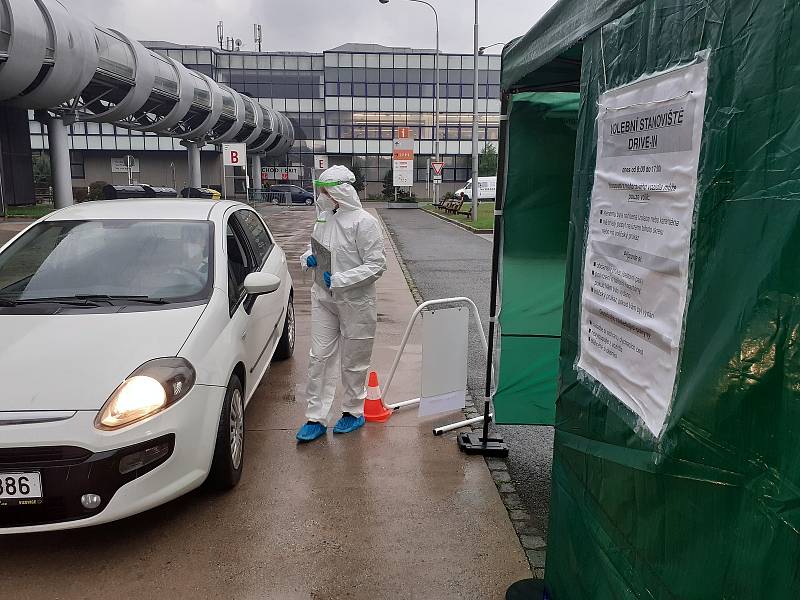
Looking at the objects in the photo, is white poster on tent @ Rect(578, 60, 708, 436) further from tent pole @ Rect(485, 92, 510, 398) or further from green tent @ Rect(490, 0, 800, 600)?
tent pole @ Rect(485, 92, 510, 398)

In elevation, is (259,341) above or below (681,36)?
below

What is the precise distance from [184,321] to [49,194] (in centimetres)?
4869

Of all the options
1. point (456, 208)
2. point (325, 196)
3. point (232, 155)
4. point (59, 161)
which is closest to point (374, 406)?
point (325, 196)

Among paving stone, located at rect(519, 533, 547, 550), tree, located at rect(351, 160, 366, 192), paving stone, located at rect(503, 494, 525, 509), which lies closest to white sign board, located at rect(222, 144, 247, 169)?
paving stone, located at rect(503, 494, 525, 509)

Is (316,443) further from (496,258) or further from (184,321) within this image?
(496,258)

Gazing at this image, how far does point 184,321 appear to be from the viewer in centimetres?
369

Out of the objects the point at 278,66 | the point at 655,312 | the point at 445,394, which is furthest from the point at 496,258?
the point at 278,66

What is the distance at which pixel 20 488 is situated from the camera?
2.88 meters

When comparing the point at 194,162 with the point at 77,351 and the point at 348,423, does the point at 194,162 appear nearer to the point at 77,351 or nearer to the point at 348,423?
the point at 348,423

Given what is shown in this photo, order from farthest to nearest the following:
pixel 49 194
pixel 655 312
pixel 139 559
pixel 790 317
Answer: pixel 49 194 < pixel 139 559 < pixel 655 312 < pixel 790 317

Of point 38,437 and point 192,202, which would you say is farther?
point 192,202

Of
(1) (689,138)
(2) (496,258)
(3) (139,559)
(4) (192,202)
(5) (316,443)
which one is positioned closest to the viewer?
(1) (689,138)

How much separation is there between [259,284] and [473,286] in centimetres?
765

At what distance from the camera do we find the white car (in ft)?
9.64
